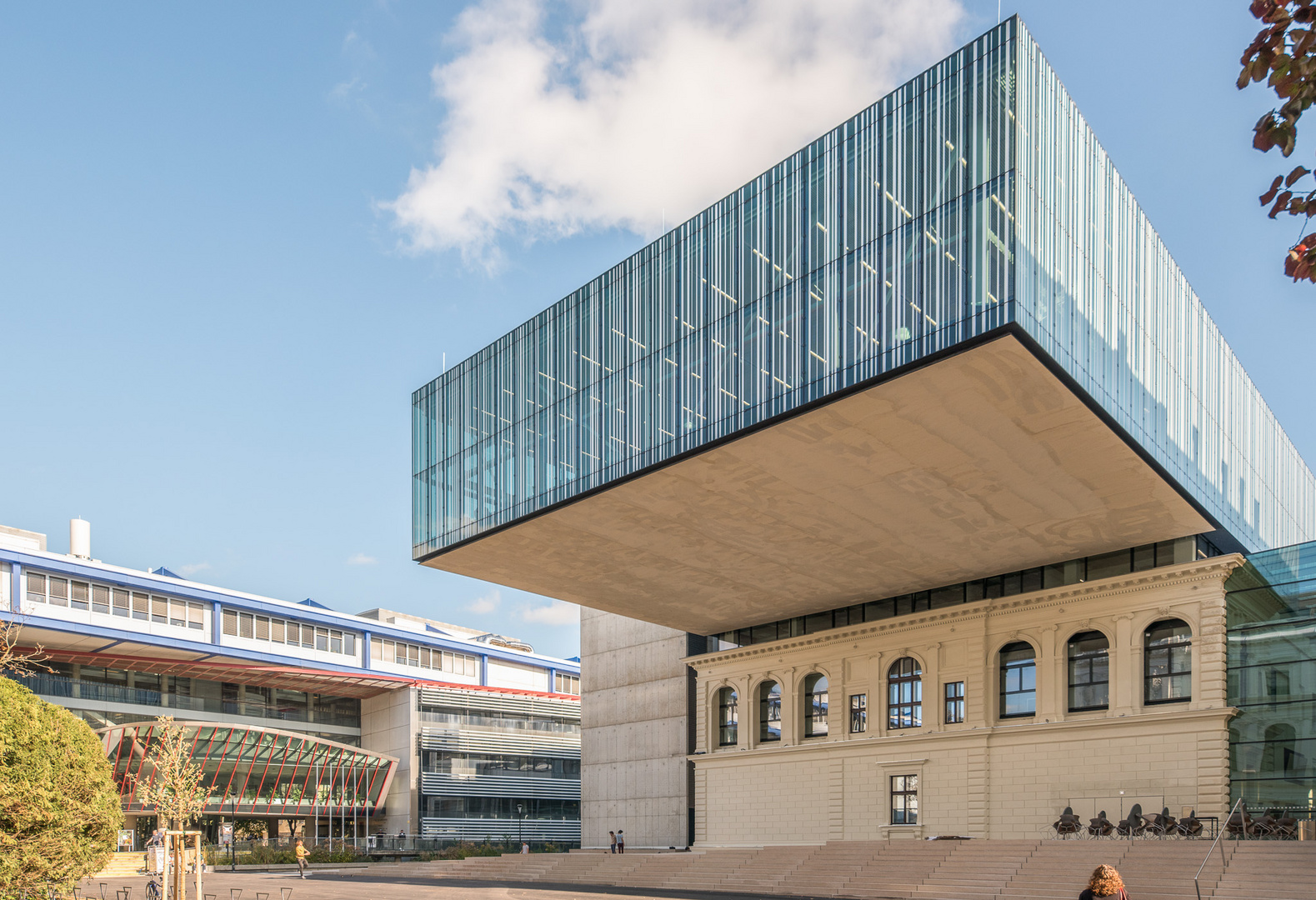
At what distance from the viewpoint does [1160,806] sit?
34875 mm

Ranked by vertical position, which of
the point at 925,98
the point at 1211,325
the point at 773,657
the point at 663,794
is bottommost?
the point at 663,794

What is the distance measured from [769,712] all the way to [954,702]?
33.4 feet

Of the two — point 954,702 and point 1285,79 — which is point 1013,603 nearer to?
point 954,702

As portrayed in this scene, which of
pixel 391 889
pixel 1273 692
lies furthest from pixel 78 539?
pixel 1273 692

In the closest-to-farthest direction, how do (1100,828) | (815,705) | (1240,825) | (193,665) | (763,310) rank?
1. (763,310)
2. (1240,825)
3. (1100,828)
4. (815,705)
5. (193,665)

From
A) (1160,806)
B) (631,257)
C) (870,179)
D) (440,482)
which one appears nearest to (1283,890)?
(1160,806)

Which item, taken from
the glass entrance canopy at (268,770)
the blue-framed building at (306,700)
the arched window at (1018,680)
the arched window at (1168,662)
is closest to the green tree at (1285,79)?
the arched window at (1168,662)

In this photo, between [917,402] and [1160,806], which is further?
[1160,806]

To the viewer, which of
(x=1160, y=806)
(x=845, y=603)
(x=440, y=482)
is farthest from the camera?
(x=845, y=603)

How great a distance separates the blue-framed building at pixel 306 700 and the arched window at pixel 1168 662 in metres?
52.2

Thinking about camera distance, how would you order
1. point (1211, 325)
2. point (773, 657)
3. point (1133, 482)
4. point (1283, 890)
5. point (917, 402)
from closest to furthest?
point (1283, 890) → point (917, 402) → point (1133, 482) → point (1211, 325) → point (773, 657)

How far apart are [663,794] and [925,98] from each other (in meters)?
37.1

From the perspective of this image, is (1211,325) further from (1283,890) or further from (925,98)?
(1283,890)

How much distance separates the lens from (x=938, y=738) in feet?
136
